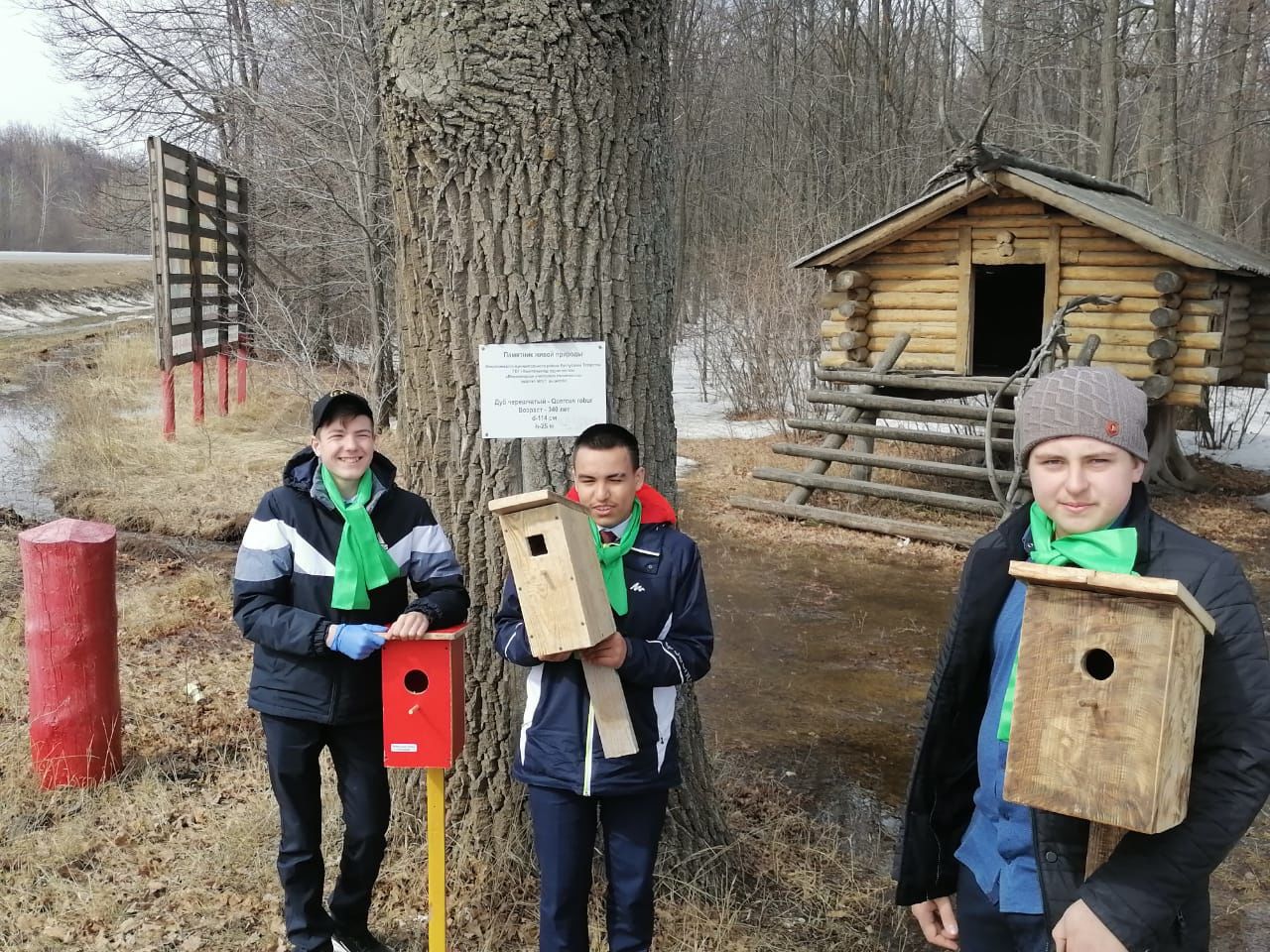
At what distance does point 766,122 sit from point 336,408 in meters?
24.2

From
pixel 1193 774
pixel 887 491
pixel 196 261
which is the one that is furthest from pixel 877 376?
pixel 1193 774

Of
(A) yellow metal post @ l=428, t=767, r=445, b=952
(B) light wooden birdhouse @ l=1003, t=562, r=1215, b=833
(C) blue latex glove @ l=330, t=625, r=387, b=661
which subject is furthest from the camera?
(A) yellow metal post @ l=428, t=767, r=445, b=952

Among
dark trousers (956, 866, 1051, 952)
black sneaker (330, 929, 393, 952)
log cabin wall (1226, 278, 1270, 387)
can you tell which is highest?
log cabin wall (1226, 278, 1270, 387)

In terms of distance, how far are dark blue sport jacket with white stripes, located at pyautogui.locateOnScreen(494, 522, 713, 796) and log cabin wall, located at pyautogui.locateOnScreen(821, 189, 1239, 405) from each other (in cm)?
885

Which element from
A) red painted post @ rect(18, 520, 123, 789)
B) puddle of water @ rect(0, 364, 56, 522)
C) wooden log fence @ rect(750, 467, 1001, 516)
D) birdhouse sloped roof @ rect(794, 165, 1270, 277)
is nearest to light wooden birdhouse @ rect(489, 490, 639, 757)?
red painted post @ rect(18, 520, 123, 789)

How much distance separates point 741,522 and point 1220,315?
5.05 meters

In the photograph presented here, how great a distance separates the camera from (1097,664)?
69.2 inches

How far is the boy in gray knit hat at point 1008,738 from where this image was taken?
1684mm

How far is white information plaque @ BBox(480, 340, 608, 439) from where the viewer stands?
3252 mm

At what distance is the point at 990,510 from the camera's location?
976 centimetres

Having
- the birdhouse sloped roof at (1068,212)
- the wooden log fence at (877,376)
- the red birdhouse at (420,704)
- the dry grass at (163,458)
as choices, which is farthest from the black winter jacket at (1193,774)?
the wooden log fence at (877,376)

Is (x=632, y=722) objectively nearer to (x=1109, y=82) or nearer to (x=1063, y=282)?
(x=1063, y=282)

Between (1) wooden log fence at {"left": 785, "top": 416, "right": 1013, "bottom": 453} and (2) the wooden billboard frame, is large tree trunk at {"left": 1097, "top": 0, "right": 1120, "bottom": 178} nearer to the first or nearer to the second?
(1) wooden log fence at {"left": 785, "top": 416, "right": 1013, "bottom": 453}

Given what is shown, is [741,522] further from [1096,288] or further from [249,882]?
[249,882]
